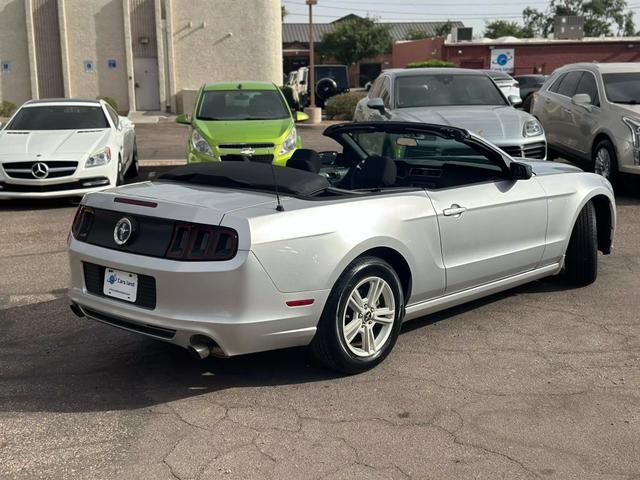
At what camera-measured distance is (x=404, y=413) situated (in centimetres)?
392

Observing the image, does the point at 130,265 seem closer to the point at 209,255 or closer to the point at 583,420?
the point at 209,255

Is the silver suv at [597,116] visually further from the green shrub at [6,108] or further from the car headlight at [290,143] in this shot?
the green shrub at [6,108]

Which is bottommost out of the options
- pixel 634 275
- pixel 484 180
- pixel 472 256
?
pixel 634 275

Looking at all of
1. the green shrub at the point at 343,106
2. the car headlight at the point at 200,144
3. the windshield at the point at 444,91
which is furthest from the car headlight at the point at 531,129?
the green shrub at the point at 343,106

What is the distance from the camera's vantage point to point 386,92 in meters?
11.1

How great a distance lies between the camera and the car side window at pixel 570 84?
11594mm

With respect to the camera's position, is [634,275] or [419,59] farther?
[419,59]

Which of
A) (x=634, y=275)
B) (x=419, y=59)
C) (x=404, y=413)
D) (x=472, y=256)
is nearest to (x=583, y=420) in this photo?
(x=404, y=413)

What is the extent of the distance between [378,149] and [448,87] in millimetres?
5209

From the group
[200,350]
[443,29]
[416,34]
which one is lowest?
[200,350]

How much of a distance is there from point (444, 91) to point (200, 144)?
11.7 feet

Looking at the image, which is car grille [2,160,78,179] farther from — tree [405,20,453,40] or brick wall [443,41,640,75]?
tree [405,20,453,40]

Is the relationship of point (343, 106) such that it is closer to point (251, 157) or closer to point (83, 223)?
point (251, 157)

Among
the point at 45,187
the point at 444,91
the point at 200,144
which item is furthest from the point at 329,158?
the point at 45,187
